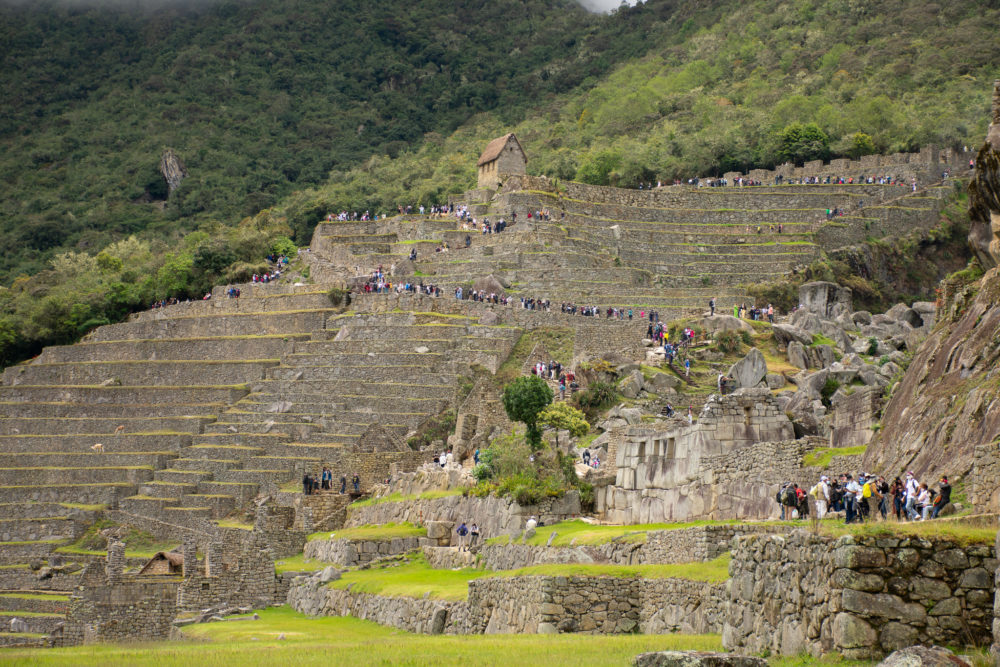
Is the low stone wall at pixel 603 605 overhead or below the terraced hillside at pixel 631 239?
below

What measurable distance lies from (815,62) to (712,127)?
77.7 ft

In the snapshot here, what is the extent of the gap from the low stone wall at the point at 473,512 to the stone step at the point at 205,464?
9.62m

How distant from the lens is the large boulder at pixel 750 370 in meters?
47.2

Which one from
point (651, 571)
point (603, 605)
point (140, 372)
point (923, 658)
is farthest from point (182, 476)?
point (923, 658)

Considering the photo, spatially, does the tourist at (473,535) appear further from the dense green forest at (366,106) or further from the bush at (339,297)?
the dense green forest at (366,106)

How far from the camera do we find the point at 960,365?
24359 millimetres

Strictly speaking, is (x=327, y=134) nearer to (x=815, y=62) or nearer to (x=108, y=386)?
(x=815, y=62)

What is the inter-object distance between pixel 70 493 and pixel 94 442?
17.4ft

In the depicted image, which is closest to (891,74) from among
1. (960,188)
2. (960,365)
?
(960,188)

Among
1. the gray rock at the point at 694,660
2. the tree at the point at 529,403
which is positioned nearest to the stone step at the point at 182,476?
the tree at the point at 529,403

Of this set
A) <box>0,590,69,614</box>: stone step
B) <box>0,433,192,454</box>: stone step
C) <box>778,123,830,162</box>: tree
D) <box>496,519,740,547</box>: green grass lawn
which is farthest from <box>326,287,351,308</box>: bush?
<box>496,519,740,547</box>: green grass lawn

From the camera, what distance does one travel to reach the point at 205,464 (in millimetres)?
57312

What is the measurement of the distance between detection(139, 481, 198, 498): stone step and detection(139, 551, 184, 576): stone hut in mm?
13599

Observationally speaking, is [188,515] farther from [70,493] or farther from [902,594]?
[902,594]
